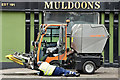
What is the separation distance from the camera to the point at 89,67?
41.7 feet

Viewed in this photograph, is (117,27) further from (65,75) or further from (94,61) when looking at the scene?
(65,75)

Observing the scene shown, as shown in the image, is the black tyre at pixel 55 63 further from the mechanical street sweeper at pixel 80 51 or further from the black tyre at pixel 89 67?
the black tyre at pixel 89 67

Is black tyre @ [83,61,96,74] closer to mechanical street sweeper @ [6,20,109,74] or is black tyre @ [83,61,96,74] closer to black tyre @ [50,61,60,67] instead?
mechanical street sweeper @ [6,20,109,74]

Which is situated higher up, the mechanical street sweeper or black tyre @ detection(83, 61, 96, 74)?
the mechanical street sweeper

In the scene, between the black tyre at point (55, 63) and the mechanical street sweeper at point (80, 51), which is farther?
the black tyre at point (55, 63)

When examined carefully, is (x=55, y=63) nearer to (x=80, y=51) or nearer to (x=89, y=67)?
(x=80, y=51)

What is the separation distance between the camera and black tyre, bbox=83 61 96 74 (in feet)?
41.4

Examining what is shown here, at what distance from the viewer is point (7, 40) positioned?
1648 centimetres

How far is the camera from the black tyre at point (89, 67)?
12.6m

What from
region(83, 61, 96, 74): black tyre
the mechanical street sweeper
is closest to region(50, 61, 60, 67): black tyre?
the mechanical street sweeper

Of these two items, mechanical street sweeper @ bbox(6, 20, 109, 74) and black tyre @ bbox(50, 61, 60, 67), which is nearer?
mechanical street sweeper @ bbox(6, 20, 109, 74)

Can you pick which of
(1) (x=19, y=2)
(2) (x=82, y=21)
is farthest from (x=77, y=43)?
(1) (x=19, y=2)

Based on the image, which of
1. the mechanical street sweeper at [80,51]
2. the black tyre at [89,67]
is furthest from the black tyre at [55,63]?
the black tyre at [89,67]

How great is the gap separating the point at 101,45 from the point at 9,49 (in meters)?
6.48
